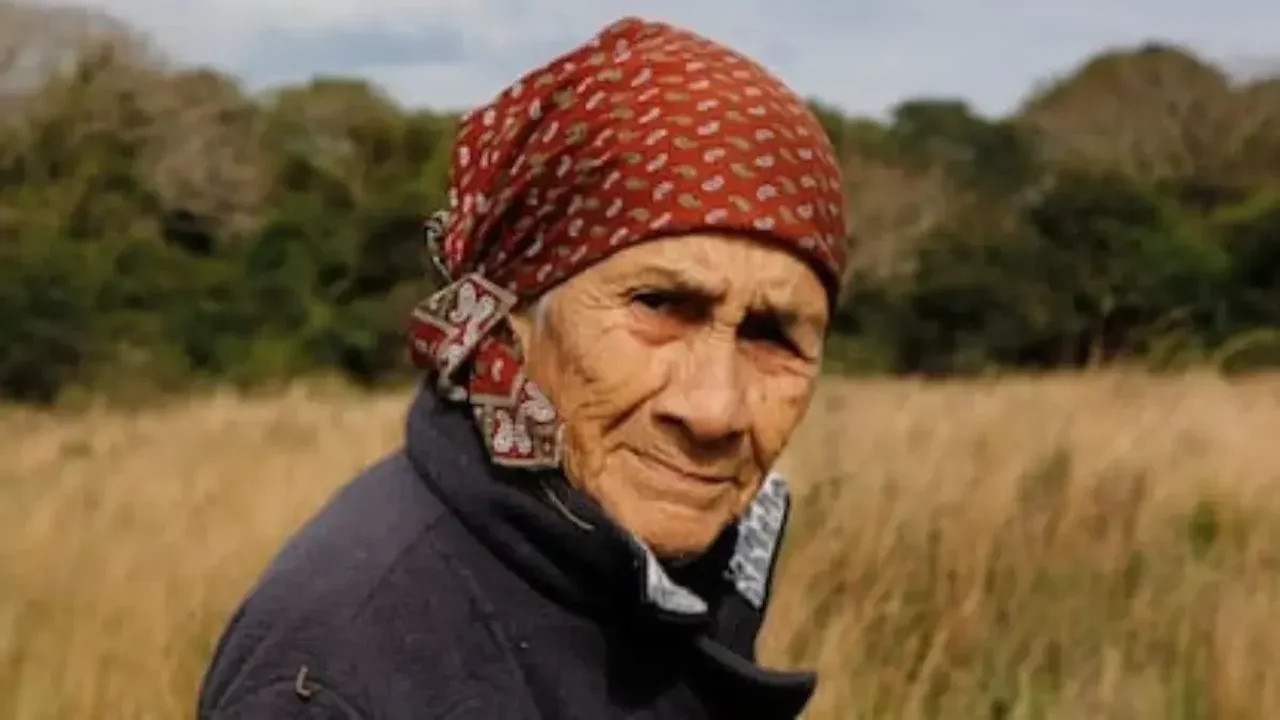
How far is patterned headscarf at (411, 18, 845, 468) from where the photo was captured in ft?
6.02

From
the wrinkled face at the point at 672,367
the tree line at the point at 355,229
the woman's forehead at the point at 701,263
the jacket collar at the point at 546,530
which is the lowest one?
the tree line at the point at 355,229

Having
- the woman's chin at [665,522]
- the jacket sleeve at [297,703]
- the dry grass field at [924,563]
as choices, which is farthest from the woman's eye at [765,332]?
the dry grass field at [924,563]

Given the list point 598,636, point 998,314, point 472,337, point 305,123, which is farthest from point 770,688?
point 305,123

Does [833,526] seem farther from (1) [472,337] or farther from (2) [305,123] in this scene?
(2) [305,123]

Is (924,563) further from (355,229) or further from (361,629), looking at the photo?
(355,229)

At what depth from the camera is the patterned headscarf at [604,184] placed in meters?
1.83

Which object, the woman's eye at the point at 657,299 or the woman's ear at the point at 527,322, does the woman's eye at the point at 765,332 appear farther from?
the woman's ear at the point at 527,322

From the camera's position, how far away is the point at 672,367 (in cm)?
187

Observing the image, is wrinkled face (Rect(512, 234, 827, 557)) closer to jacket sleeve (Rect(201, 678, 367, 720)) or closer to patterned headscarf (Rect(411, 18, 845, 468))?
patterned headscarf (Rect(411, 18, 845, 468))

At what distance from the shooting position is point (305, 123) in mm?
30203

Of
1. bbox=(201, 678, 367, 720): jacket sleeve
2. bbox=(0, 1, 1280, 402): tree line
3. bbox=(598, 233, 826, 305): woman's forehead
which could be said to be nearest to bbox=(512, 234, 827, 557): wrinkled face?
bbox=(598, 233, 826, 305): woman's forehead

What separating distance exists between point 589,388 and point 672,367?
0.07 meters

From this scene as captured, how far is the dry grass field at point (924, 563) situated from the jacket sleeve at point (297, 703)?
2.41m

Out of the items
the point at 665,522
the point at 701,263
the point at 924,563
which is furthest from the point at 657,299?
the point at 924,563
